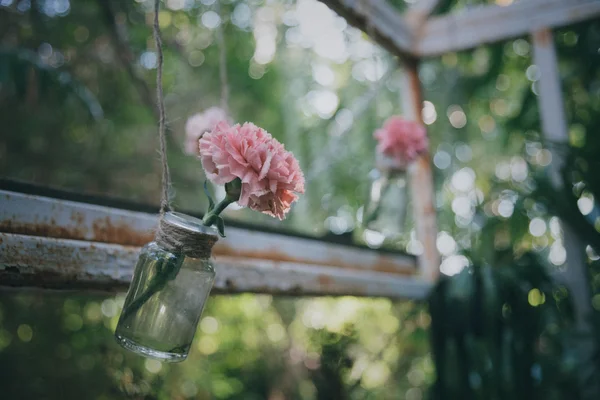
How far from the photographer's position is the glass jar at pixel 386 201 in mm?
1259

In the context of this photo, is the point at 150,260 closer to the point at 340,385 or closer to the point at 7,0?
the point at 340,385

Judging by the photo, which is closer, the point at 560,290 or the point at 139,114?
the point at 560,290

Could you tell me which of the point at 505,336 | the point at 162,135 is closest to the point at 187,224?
the point at 162,135

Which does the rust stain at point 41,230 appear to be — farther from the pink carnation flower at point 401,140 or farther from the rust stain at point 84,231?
the pink carnation flower at point 401,140

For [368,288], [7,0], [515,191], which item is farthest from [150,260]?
[7,0]

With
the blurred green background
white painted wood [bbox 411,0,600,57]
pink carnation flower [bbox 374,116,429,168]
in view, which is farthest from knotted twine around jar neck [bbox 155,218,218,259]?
white painted wood [bbox 411,0,600,57]

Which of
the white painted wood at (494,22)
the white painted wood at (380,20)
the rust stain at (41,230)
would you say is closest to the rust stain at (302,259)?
the rust stain at (41,230)

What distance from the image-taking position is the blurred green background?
1553 millimetres

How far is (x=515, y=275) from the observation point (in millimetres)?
1354

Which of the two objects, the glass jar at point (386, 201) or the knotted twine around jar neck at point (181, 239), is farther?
the glass jar at point (386, 201)

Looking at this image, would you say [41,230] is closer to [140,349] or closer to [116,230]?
[116,230]

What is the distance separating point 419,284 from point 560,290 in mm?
408

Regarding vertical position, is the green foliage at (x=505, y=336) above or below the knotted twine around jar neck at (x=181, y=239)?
below

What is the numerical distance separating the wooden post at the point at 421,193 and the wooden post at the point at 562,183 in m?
0.38
